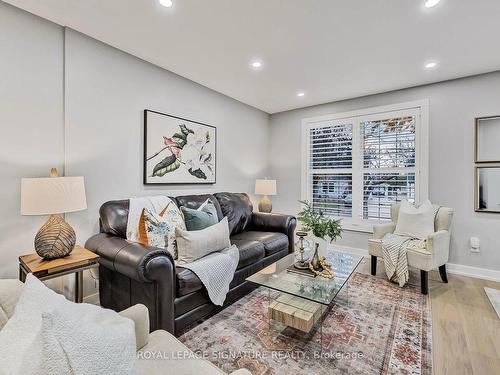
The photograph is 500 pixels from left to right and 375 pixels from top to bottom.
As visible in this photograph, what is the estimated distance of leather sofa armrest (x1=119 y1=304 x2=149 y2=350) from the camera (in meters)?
1.12

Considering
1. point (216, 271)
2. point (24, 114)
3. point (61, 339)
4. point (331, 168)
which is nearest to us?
point (61, 339)

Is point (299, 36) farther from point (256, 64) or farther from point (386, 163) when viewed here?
point (386, 163)

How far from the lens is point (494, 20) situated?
2055mm

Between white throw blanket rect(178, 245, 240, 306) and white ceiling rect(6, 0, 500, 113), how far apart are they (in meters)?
1.96

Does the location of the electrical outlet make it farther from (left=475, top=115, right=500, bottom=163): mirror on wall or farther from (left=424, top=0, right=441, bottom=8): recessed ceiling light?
(left=424, top=0, right=441, bottom=8): recessed ceiling light

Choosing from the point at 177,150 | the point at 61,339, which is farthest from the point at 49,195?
the point at 177,150

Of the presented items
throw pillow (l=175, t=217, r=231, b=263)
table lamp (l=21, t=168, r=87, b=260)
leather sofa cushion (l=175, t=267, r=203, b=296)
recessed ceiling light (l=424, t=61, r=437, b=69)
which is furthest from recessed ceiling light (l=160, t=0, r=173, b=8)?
recessed ceiling light (l=424, t=61, r=437, b=69)

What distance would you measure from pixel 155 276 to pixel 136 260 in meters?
0.16

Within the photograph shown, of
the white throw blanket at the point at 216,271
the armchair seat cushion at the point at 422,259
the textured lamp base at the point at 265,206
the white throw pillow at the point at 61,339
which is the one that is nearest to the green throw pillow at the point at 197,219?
the white throw blanket at the point at 216,271

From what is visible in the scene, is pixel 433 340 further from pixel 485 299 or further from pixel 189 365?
pixel 189 365

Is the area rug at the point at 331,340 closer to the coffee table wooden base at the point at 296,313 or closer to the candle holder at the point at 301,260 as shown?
the coffee table wooden base at the point at 296,313

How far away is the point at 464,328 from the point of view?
204cm

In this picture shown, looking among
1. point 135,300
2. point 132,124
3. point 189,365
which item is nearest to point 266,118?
point 132,124

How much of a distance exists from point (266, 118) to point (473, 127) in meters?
3.00
